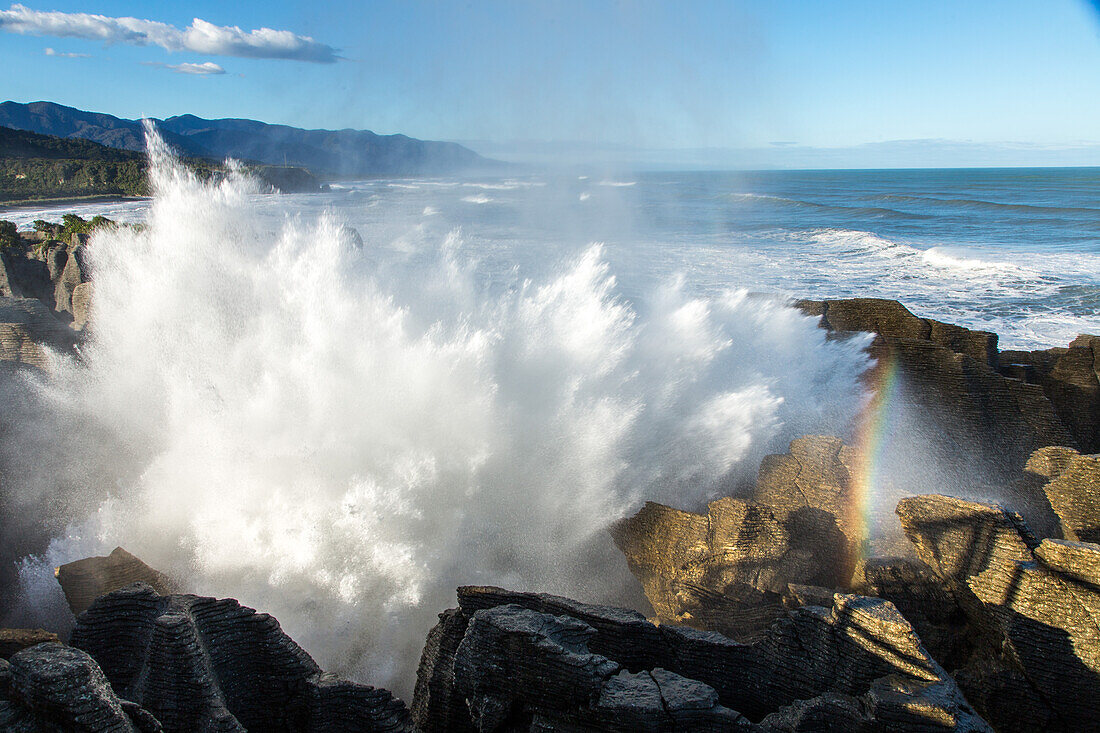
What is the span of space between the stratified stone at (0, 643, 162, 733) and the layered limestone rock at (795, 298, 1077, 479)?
9661 millimetres

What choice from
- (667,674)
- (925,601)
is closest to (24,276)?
(667,674)

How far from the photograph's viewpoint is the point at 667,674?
3.99 m

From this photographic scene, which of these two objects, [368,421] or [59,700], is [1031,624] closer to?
[59,700]

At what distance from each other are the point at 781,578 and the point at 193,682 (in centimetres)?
504

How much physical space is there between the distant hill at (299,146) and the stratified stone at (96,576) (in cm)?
8252

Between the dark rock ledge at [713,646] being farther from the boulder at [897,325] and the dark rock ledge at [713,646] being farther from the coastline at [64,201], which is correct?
the coastline at [64,201]

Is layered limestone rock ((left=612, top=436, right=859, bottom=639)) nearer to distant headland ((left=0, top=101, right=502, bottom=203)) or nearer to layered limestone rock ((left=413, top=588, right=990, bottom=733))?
layered limestone rock ((left=413, top=588, right=990, bottom=733))

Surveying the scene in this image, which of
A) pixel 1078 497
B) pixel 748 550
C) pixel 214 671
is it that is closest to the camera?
pixel 214 671

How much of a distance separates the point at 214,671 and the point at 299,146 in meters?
106

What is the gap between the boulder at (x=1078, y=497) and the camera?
20.3ft

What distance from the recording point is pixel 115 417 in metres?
8.98

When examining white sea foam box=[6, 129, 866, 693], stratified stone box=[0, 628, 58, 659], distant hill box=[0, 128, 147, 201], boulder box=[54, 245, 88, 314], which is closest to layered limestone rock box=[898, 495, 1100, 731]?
white sea foam box=[6, 129, 866, 693]

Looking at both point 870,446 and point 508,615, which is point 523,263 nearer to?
point 870,446

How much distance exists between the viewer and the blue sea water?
21953 millimetres
